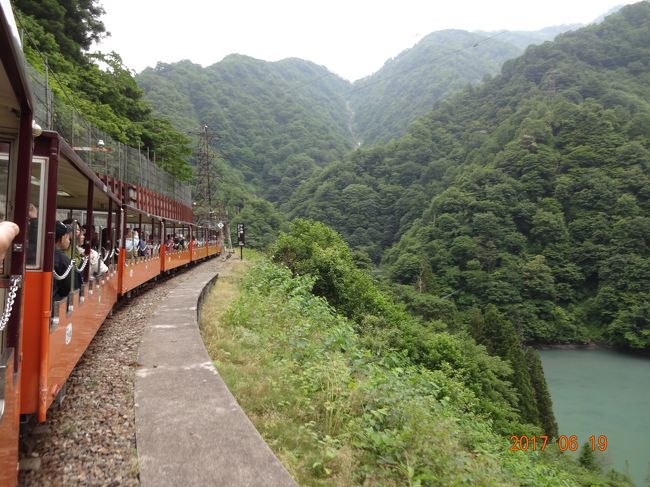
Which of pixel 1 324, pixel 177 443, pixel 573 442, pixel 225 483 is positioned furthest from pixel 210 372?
pixel 573 442

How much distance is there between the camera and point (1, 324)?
2156 mm

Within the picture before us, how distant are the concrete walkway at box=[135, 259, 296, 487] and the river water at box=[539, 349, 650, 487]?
28273 mm

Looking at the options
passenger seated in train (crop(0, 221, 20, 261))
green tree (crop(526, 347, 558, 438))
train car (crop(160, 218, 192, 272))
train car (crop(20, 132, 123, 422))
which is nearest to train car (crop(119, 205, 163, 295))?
train car (crop(160, 218, 192, 272))

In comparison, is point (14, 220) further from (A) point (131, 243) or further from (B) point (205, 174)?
(B) point (205, 174)

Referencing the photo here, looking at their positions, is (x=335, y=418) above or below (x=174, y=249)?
below

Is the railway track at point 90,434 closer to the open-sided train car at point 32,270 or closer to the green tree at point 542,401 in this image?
the open-sided train car at point 32,270

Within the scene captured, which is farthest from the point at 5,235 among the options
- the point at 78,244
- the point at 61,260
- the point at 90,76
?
the point at 90,76

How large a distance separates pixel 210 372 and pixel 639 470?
30.1 metres

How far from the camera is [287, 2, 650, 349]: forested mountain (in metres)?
55.5

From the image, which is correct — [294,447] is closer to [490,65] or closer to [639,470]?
[639,470]

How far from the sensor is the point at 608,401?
3450 centimetres

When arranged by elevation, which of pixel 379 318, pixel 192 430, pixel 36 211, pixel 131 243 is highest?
pixel 36 211

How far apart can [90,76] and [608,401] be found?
43.1m

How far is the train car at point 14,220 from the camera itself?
2.17 m
